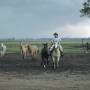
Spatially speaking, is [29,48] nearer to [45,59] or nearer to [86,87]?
[45,59]

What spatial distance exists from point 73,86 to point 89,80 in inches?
121

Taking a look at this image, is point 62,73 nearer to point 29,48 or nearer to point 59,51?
point 59,51

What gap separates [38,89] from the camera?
1853 centimetres

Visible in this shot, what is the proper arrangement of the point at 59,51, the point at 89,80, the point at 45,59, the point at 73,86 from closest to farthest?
the point at 73,86, the point at 89,80, the point at 59,51, the point at 45,59

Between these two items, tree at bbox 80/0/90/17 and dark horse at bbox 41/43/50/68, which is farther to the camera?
tree at bbox 80/0/90/17

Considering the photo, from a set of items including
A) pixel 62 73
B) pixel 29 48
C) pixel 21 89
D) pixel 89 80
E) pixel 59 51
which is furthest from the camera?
pixel 29 48

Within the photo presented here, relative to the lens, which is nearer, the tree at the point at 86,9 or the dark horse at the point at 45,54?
the dark horse at the point at 45,54

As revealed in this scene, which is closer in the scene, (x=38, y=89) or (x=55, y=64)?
(x=38, y=89)

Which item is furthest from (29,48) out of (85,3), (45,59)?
(85,3)

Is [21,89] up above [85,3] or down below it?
below

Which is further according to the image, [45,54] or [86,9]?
[86,9]

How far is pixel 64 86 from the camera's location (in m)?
19.8

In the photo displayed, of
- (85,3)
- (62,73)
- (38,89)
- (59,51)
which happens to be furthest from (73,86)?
(85,3)

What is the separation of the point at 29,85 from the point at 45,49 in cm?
1157
